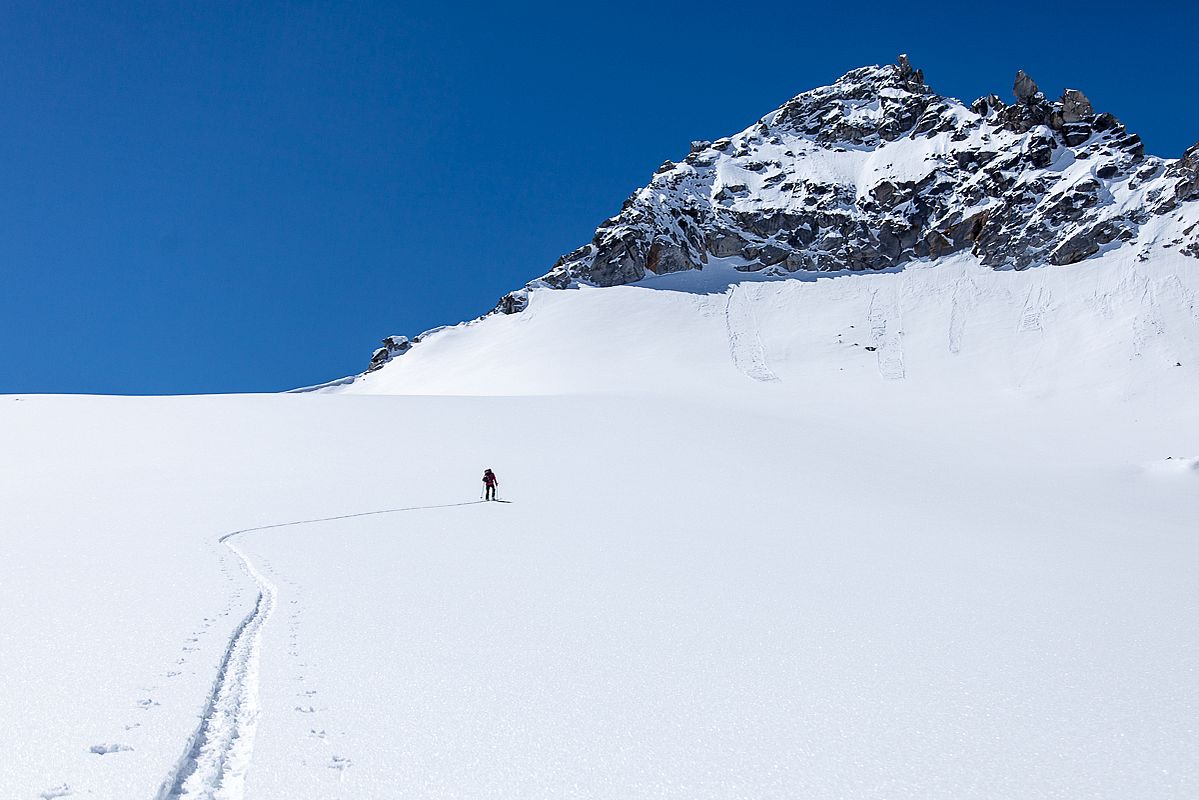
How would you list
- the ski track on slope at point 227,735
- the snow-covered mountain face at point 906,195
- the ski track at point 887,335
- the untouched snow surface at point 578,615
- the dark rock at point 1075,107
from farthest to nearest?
1. the dark rock at point 1075,107
2. the snow-covered mountain face at point 906,195
3. the ski track at point 887,335
4. the untouched snow surface at point 578,615
5. the ski track on slope at point 227,735

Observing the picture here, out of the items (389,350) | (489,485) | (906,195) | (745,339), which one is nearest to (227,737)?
(489,485)

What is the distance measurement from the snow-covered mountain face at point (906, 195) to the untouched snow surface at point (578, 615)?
58.5m

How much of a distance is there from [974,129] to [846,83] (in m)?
31.1

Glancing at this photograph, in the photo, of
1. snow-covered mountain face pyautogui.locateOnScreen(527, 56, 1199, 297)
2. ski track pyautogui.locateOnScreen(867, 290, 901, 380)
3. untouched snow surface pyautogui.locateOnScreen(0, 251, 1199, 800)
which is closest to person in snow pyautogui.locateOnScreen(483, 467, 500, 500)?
untouched snow surface pyautogui.locateOnScreen(0, 251, 1199, 800)

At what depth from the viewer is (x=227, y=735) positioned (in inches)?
168

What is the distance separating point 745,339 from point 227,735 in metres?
63.1

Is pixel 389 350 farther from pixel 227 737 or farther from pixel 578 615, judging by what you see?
pixel 227 737

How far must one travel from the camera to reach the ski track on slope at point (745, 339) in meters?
Result: 56.9

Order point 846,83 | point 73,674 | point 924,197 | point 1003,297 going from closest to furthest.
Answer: point 73,674
point 1003,297
point 924,197
point 846,83

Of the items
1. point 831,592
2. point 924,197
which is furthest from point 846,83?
point 831,592

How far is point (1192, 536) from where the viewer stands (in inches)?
659

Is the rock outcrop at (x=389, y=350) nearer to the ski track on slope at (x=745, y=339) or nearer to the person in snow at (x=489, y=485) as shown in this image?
the ski track on slope at (x=745, y=339)

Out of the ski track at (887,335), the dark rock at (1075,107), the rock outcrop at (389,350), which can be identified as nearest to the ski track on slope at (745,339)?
the ski track at (887,335)

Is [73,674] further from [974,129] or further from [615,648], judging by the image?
[974,129]
